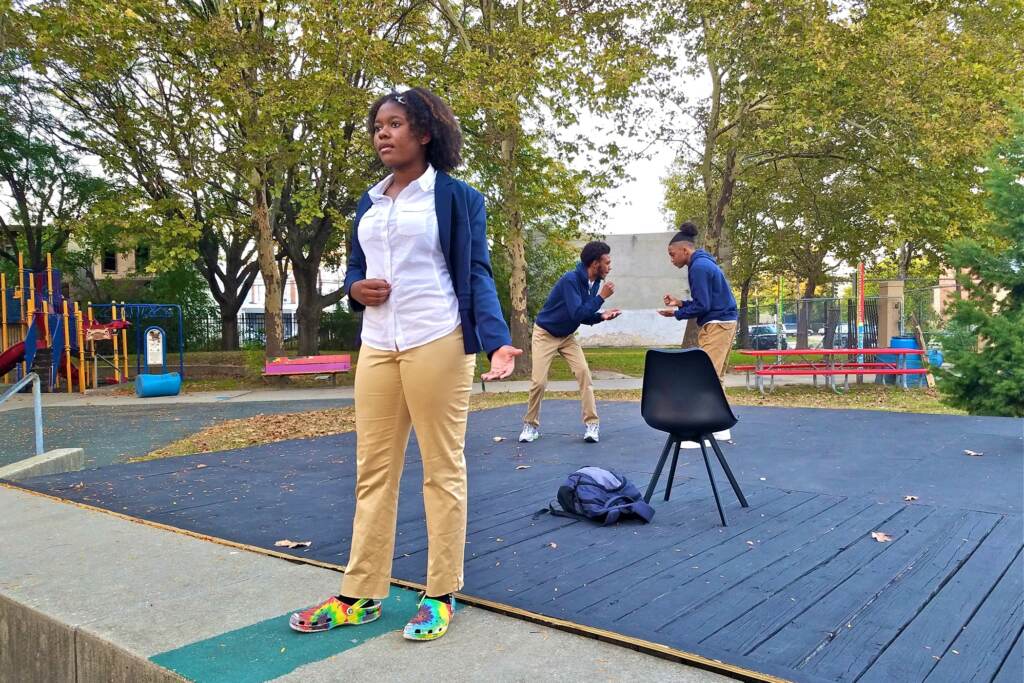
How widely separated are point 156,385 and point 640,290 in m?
26.6

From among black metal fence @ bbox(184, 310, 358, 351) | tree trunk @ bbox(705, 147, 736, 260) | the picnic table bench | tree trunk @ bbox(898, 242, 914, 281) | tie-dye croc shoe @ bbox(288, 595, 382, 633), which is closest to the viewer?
tie-dye croc shoe @ bbox(288, 595, 382, 633)

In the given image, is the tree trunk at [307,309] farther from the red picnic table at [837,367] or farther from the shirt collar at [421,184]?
the shirt collar at [421,184]

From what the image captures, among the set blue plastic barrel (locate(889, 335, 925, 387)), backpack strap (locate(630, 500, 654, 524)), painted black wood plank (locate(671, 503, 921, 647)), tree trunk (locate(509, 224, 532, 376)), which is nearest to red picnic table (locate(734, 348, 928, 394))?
blue plastic barrel (locate(889, 335, 925, 387))

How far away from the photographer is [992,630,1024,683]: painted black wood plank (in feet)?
7.68

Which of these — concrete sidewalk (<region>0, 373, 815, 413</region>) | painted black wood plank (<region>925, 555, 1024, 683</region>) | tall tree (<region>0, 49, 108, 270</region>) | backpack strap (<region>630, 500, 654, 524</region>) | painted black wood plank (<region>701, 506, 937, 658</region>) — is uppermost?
tall tree (<region>0, 49, 108, 270</region>)

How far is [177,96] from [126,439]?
12.2 metres

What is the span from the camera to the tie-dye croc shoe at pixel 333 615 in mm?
2789

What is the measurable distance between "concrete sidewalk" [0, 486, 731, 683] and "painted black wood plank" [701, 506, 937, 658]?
39cm

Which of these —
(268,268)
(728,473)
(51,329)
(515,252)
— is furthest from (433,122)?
(268,268)

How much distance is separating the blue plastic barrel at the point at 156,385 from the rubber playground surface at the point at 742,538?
944cm

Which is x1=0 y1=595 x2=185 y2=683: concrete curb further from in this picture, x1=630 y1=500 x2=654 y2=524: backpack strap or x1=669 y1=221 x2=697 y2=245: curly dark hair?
x1=669 y1=221 x2=697 y2=245: curly dark hair

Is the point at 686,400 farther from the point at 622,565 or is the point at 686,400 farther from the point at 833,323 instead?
the point at 833,323

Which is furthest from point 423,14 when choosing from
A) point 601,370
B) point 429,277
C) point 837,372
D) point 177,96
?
point 429,277

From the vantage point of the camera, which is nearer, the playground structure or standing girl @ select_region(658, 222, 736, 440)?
standing girl @ select_region(658, 222, 736, 440)
